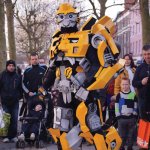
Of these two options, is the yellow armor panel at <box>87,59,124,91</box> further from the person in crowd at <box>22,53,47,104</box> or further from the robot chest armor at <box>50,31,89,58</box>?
the person in crowd at <box>22,53,47,104</box>

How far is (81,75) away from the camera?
19.5 feet

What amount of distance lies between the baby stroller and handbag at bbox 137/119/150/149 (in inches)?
81.4

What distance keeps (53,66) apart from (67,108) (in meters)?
0.67

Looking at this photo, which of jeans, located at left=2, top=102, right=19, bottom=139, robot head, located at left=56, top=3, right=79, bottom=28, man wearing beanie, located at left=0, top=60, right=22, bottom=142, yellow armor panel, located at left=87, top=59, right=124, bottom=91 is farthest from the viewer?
jeans, located at left=2, top=102, right=19, bottom=139

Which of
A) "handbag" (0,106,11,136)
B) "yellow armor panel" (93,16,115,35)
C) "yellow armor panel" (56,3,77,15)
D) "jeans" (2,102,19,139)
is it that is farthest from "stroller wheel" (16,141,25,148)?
"yellow armor panel" (93,16,115,35)

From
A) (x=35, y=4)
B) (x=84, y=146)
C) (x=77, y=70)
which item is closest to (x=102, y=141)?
(x=77, y=70)

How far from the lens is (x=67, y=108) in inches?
241

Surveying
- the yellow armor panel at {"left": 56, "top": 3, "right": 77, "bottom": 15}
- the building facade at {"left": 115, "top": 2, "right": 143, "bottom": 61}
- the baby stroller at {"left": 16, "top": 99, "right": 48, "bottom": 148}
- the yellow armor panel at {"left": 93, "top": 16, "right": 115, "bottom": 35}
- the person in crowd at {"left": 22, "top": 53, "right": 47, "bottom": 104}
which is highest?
the building facade at {"left": 115, "top": 2, "right": 143, "bottom": 61}

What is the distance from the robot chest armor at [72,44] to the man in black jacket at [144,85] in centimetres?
131

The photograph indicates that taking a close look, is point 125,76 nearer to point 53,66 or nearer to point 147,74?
point 147,74

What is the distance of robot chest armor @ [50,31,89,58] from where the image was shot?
5816mm

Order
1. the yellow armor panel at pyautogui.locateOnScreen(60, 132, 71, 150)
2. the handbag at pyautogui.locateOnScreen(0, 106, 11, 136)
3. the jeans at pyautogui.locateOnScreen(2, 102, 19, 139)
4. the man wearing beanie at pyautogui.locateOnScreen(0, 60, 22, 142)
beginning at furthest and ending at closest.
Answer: the jeans at pyautogui.locateOnScreen(2, 102, 19, 139)
the man wearing beanie at pyautogui.locateOnScreen(0, 60, 22, 142)
the handbag at pyautogui.locateOnScreen(0, 106, 11, 136)
the yellow armor panel at pyautogui.locateOnScreen(60, 132, 71, 150)

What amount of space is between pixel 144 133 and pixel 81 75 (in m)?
1.64

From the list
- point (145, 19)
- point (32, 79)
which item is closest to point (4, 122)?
point (32, 79)
